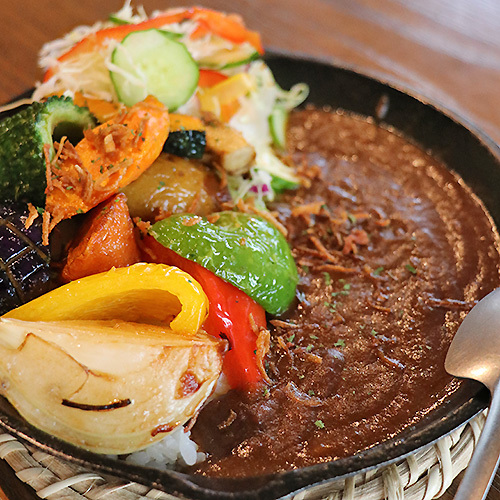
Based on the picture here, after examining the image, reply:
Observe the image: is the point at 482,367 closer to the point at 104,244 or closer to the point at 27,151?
the point at 104,244

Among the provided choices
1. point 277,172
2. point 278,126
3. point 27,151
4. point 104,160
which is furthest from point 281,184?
point 27,151

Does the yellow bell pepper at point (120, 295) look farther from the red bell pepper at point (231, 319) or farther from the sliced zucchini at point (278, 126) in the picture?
the sliced zucchini at point (278, 126)

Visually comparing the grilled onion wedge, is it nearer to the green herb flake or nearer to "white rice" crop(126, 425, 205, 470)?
"white rice" crop(126, 425, 205, 470)

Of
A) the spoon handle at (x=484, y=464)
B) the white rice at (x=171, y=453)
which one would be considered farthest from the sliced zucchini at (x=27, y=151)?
the spoon handle at (x=484, y=464)

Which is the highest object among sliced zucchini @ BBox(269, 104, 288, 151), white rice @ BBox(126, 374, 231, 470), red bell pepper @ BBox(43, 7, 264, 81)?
red bell pepper @ BBox(43, 7, 264, 81)

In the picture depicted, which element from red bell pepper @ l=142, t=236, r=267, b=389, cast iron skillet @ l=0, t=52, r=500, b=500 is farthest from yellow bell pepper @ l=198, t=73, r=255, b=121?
red bell pepper @ l=142, t=236, r=267, b=389
